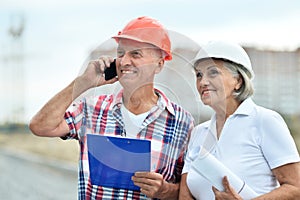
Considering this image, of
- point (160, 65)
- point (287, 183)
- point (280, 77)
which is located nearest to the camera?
point (287, 183)

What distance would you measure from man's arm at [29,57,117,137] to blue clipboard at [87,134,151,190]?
0.37ft

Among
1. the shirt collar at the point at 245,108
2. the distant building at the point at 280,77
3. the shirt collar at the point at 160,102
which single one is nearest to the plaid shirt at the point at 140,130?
the shirt collar at the point at 160,102

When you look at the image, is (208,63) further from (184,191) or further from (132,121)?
(184,191)

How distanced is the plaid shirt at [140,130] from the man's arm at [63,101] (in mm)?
41

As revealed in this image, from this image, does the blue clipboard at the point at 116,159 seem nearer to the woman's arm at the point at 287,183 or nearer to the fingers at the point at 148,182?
the fingers at the point at 148,182

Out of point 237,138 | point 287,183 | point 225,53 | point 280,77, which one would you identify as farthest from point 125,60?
point 280,77

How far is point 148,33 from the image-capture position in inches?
76.7

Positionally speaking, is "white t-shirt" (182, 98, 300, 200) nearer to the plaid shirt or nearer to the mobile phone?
the plaid shirt

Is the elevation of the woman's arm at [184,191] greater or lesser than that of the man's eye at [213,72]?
lesser

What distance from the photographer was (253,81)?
2.02 metres

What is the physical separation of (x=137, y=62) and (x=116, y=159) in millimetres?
300

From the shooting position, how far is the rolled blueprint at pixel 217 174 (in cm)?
189

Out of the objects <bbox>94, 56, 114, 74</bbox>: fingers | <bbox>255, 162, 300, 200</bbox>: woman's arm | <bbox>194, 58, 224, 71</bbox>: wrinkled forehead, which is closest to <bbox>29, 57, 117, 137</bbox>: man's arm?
<bbox>94, 56, 114, 74</bbox>: fingers

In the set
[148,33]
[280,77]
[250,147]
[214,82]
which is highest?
[148,33]
